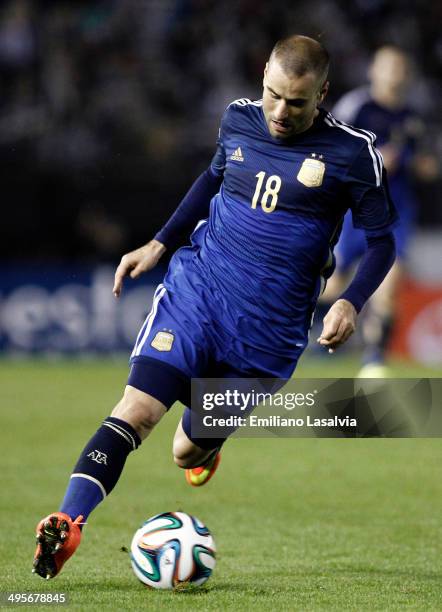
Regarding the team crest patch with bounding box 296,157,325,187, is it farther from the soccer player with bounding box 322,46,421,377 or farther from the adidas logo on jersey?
the soccer player with bounding box 322,46,421,377

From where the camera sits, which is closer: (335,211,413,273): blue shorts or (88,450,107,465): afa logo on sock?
(88,450,107,465): afa logo on sock

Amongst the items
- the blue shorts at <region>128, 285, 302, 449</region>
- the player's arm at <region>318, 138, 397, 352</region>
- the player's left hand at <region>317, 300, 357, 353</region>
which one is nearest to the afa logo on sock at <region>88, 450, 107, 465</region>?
the blue shorts at <region>128, 285, 302, 449</region>

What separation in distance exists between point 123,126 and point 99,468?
1184 centimetres

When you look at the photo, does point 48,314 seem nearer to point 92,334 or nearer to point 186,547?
point 92,334

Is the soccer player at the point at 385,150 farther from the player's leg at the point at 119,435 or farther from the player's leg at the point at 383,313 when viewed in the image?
the player's leg at the point at 119,435

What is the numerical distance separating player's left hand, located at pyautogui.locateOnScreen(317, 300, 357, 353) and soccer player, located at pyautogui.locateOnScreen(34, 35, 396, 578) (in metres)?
0.07

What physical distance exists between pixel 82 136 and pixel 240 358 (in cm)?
1126

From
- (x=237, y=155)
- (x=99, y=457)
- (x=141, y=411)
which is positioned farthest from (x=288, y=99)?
(x=99, y=457)

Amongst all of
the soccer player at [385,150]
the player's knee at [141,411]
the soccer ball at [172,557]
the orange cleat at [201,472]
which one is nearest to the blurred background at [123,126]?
the soccer player at [385,150]

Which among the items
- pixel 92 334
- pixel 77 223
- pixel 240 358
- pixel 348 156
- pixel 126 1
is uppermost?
pixel 348 156

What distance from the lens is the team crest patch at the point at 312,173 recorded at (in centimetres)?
505

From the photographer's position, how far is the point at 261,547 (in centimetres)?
578

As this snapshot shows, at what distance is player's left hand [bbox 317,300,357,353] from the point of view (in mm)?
4566

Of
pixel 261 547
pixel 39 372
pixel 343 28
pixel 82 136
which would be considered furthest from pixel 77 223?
pixel 261 547
